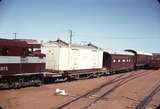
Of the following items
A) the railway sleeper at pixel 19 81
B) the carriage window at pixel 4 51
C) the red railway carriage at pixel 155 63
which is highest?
the carriage window at pixel 4 51

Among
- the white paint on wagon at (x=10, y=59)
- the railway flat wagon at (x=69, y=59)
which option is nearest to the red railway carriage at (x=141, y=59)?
the railway flat wagon at (x=69, y=59)

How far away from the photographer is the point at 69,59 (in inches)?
1102

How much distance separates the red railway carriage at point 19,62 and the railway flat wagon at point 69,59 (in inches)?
112

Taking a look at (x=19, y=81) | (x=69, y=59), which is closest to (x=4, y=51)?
(x=19, y=81)

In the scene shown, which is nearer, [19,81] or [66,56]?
[19,81]

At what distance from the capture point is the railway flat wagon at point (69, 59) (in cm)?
2666

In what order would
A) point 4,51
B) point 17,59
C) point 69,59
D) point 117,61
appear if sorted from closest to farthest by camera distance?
point 4,51
point 17,59
point 69,59
point 117,61

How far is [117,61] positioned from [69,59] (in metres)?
14.0

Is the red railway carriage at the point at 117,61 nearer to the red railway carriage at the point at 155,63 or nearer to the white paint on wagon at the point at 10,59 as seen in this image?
the red railway carriage at the point at 155,63

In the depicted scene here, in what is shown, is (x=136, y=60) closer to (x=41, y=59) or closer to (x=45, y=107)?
(x=41, y=59)

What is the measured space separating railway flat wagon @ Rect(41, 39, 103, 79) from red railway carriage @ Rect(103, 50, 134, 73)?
4.52 metres

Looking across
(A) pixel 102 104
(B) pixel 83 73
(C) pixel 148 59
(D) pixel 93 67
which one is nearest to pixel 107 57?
(D) pixel 93 67

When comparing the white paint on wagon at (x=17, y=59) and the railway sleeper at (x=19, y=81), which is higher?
the white paint on wagon at (x=17, y=59)

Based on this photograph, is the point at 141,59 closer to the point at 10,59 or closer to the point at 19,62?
the point at 19,62
